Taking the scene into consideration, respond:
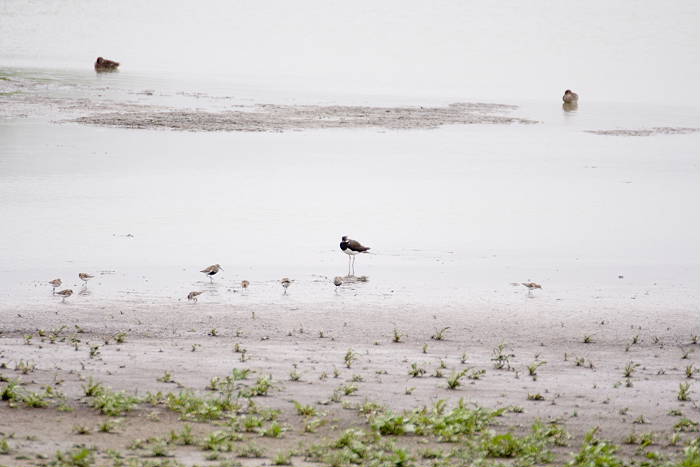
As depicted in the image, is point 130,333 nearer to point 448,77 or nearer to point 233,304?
point 233,304

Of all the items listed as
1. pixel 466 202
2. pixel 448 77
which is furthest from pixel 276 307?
pixel 448 77

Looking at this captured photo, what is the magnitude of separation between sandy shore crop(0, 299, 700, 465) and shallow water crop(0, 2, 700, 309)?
923 mm

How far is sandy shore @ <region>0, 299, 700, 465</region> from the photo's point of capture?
8.52m

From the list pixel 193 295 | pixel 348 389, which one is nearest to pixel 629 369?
pixel 348 389

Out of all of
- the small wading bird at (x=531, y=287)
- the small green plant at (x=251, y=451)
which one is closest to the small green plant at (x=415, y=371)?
the small green plant at (x=251, y=451)

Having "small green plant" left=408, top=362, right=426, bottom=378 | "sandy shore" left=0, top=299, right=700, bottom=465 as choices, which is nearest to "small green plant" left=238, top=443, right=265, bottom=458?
"sandy shore" left=0, top=299, right=700, bottom=465

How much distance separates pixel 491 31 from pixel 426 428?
73.0 m

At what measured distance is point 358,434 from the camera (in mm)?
8266

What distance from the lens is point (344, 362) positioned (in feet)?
35.1

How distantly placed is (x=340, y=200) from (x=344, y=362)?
10.1m

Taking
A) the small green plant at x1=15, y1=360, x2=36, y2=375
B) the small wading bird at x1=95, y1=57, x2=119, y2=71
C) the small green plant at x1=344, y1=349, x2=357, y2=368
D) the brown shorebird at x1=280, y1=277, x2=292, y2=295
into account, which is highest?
the small wading bird at x1=95, y1=57, x2=119, y2=71

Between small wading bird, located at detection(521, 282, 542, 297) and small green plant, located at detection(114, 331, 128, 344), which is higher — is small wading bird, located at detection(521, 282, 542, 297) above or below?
above

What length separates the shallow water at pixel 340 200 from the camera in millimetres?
14781

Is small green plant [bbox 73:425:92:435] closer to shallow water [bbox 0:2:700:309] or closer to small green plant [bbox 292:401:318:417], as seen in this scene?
small green plant [bbox 292:401:318:417]
